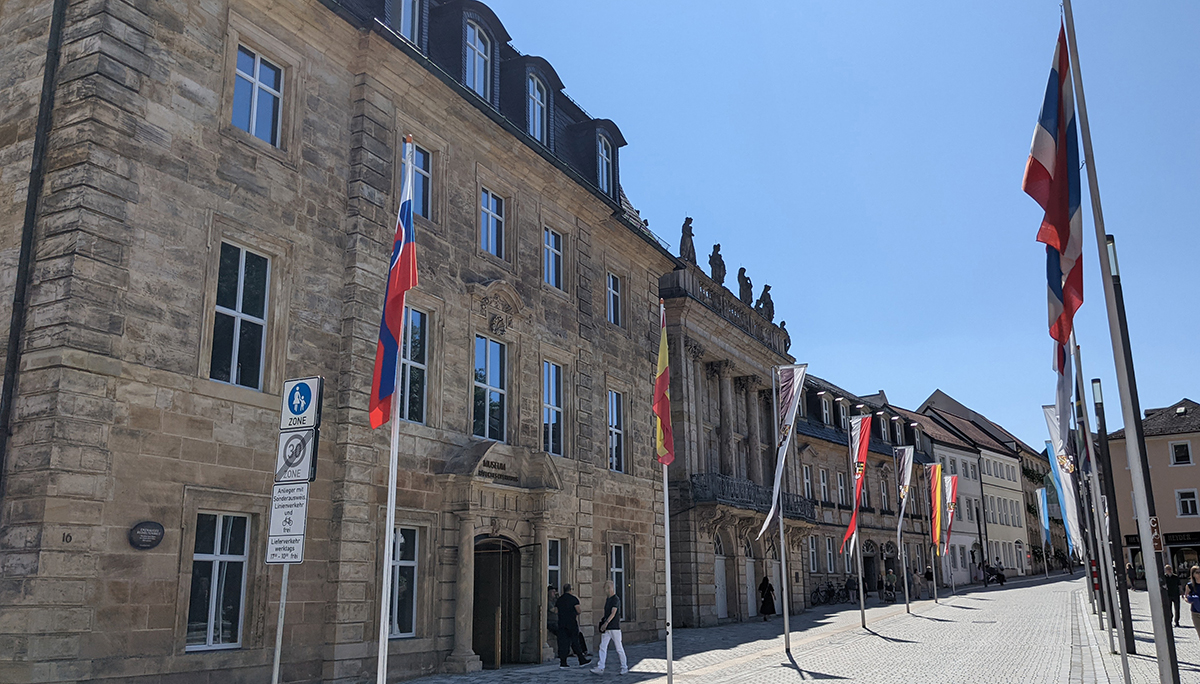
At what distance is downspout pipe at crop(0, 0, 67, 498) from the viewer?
36.7 feet

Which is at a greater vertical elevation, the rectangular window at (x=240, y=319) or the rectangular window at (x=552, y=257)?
the rectangular window at (x=552, y=257)

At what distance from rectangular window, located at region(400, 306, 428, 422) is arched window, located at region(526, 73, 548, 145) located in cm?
683

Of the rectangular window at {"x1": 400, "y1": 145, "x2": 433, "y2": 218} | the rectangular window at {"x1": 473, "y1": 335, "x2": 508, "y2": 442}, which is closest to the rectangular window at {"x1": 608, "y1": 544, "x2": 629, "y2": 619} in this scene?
the rectangular window at {"x1": 473, "y1": 335, "x2": 508, "y2": 442}

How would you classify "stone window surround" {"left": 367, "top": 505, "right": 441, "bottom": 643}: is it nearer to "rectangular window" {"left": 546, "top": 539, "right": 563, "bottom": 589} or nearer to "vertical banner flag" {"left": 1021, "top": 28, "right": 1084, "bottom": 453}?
"rectangular window" {"left": 546, "top": 539, "right": 563, "bottom": 589}

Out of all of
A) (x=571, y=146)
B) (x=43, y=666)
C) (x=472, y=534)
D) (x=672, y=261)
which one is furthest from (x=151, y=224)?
(x=672, y=261)

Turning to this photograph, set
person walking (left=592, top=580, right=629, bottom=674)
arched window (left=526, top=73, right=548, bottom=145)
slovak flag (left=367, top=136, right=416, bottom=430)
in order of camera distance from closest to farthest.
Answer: slovak flag (left=367, top=136, right=416, bottom=430), person walking (left=592, top=580, right=629, bottom=674), arched window (left=526, top=73, right=548, bottom=145)

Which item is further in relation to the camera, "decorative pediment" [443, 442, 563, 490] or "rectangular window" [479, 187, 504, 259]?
"rectangular window" [479, 187, 504, 259]

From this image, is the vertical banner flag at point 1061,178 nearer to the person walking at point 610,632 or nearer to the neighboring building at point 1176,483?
the person walking at point 610,632

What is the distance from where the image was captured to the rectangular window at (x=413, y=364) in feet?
54.8

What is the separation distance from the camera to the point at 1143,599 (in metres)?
41.3

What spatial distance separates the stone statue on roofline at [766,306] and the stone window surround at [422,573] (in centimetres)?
2820

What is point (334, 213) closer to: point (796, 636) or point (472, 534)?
point (472, 534)

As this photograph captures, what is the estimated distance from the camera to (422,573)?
16.4 meters

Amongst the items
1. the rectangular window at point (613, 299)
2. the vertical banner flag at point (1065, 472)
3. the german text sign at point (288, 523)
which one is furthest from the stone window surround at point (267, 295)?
the vertical banner flag at point (1065, 472)
